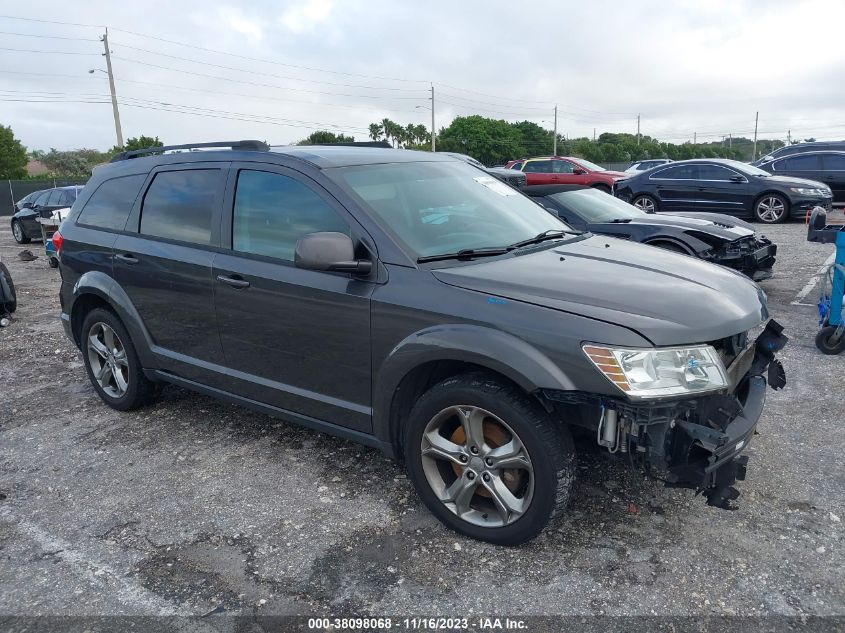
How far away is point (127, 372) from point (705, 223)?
6.56 m

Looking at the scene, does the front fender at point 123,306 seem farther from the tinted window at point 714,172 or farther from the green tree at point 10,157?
the green tree at point 10,157

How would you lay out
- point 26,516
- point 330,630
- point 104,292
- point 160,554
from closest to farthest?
point 330,630 → point 160,554 → point 26,516 → point 104,292

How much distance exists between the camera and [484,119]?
96.0 metres

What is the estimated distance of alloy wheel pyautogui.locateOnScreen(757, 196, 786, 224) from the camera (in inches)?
561

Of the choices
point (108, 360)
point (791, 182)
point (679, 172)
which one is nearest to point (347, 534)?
point (108, 360)

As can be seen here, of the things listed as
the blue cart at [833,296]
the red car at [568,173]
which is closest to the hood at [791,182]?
the red car at [568,173]

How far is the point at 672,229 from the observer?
24.8ft

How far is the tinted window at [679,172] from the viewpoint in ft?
47.9

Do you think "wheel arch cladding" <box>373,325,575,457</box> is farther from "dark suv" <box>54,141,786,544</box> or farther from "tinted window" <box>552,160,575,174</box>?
"tinted window" <box>552,160,575,174</box>

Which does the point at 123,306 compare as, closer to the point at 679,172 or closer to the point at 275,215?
the point at 275,215

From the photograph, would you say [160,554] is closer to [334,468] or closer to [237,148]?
[334,468]

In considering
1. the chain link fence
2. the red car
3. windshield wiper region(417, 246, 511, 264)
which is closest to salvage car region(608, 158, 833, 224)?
the red car

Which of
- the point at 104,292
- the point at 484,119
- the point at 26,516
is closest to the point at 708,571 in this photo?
the point at 26,516

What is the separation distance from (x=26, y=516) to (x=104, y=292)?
164 centimetres
